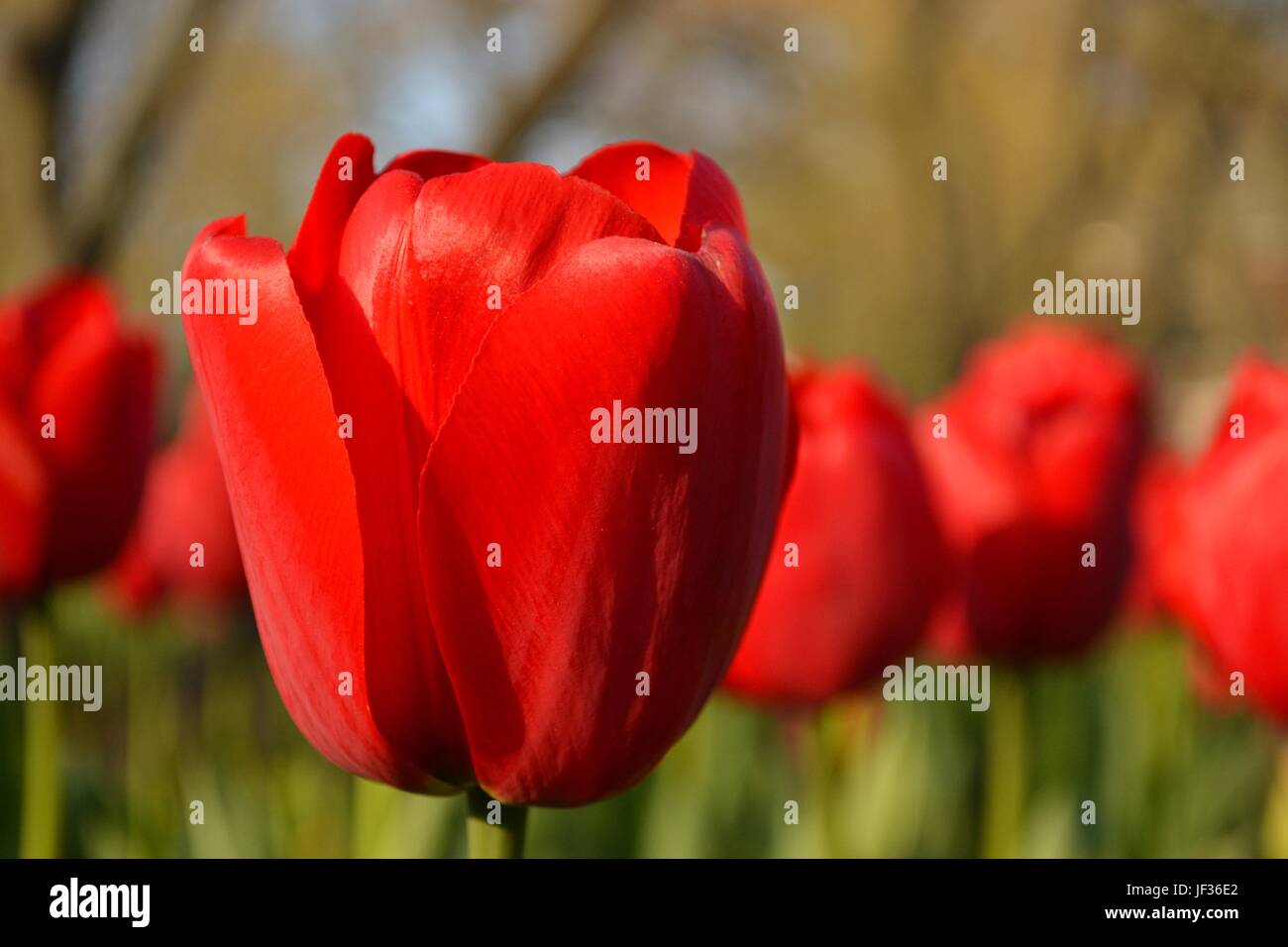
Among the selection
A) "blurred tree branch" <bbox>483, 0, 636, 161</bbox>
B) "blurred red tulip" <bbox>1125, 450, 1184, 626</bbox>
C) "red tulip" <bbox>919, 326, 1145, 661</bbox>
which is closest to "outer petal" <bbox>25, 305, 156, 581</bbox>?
"red tulip" <bbox>919, 326, 1145, 661</bbox>

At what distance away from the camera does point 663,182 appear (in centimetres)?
46

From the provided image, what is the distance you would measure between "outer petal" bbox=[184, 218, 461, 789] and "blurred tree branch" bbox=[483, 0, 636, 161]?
2.94m

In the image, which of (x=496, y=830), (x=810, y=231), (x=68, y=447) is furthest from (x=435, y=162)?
(x=810, y=231)

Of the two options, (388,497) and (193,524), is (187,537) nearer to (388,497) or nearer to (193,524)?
(193,524)

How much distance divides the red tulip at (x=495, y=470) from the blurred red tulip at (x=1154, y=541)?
41.8 inches

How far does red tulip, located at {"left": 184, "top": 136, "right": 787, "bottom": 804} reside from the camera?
1.26 ft

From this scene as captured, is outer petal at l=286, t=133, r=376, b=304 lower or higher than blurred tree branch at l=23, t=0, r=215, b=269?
lower

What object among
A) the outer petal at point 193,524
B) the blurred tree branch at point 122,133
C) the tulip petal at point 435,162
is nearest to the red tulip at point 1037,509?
the tulip petal at point 435,162

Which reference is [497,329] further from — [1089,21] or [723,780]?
[1089,21]

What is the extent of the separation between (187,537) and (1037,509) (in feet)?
3.37

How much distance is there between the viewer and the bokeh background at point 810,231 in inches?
54.4

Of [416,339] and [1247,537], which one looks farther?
[1247,537]

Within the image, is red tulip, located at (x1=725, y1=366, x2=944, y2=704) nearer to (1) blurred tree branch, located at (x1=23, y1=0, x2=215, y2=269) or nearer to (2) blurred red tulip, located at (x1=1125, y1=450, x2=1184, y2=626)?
(2) blurred red tulip, located at (x1=1125, y1=450, x2=1184, y2=626)

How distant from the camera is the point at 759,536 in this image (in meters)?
0.42
